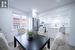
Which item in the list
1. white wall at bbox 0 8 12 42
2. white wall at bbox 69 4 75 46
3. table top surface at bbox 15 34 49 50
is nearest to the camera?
table top surface at bbox 15 34 49 50

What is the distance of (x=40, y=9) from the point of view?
2197 mm

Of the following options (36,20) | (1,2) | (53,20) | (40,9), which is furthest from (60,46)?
(1,2)

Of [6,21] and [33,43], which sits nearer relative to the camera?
[33,43]

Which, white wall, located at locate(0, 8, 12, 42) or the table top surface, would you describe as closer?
the table top surface

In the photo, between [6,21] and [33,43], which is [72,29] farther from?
[6,21]

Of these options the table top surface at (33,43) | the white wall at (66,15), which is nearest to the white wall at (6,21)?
the table top surface at (33,43)

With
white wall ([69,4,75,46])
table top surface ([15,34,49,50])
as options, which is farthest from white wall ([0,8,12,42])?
white wall ([69,4,75,46])

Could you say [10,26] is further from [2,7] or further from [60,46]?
→ [60,46]

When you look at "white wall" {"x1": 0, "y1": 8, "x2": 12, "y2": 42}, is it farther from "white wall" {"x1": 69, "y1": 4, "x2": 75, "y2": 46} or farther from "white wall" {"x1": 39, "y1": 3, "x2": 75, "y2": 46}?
"white wall" {"x1": 69, "y1": 4, "x2": 75, "y2": 46}

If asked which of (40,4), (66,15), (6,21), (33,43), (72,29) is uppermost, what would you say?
(40,4)

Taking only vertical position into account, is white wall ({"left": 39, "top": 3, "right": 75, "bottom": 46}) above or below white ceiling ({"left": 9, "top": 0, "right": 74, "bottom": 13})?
below

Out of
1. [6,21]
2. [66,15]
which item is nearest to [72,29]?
[66,15]

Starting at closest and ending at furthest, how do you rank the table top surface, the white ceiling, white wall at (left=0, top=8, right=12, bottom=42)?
the table top surface → white wall at (left=0, top=8, right=12, bottom=42) → the white ceiling

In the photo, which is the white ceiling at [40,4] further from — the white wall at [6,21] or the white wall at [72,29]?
the white wall at [6,21]
